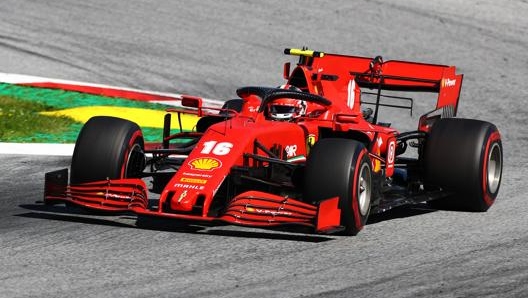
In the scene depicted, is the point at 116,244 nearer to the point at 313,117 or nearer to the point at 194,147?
the point at 194,147

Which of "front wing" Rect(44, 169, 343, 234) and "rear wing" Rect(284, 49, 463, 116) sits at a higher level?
"rear wing" Rect(284, 49, 463, 116)

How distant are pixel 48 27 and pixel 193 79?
3.11 metres

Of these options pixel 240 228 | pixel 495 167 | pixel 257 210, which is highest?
pixel 495 167

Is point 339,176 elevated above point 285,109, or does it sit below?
below

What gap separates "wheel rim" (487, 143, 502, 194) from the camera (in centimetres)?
1027

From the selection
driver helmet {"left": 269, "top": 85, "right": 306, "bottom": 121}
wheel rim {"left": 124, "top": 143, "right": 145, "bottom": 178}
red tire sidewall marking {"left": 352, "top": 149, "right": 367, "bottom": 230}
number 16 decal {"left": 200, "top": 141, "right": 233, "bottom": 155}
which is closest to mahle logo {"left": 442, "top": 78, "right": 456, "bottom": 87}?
driver helmet {"left": 269, "top": 85, "right": 306, "bottom": 121}

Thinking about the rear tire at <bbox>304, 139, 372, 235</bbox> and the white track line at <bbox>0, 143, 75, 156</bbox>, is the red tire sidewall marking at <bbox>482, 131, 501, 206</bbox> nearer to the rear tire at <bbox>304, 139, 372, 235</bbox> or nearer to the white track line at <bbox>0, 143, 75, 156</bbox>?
the rear tire at <bbox>304, 139, 372, 235</bbox>

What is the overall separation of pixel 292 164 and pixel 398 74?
2836 mm

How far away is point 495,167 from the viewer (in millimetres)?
10359

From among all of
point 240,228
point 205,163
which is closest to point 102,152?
point 205,163

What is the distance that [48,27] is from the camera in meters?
18.5

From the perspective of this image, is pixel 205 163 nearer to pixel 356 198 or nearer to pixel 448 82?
pixel 356 198

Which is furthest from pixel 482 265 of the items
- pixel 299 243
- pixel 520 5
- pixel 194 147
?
pixel 520 5

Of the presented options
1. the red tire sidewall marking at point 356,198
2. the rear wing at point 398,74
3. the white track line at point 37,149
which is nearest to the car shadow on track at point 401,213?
the red tire sidewall marking at point 356,198
